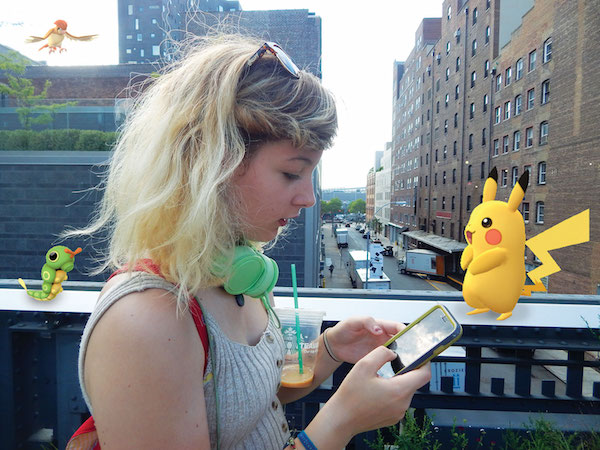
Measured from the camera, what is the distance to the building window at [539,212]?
152 inches

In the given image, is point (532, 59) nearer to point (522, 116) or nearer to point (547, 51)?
point (547, 51)

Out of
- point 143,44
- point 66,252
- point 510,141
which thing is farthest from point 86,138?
point 143,44

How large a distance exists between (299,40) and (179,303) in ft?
33.8

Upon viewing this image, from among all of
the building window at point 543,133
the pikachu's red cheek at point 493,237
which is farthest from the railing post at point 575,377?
the building window at point 543,133

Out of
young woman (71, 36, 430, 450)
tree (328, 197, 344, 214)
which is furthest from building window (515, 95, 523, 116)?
tree (328, 197, 344, 214)

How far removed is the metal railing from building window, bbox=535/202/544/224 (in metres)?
2.39

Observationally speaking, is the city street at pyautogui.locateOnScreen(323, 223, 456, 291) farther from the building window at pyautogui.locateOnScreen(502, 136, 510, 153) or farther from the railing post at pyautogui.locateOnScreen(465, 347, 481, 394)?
the building window at pyautogui.locateOnScreen(502, 136, 510, 153)

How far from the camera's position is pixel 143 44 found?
33156 millimetres

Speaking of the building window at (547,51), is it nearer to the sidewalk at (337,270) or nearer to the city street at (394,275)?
the city street at (394,275)

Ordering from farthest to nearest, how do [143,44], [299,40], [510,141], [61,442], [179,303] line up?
[143,44]
[299,40]
[510,141]
[61,442]
[179,303]

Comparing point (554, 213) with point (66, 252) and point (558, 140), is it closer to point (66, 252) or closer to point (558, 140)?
point (558, 140)

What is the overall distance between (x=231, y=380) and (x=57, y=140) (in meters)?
7.31

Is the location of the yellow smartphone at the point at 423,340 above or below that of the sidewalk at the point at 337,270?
above

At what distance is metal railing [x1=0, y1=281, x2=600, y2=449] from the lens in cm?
147
